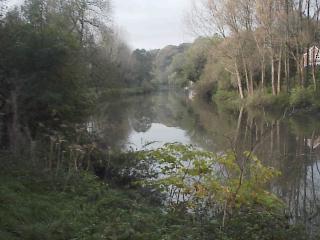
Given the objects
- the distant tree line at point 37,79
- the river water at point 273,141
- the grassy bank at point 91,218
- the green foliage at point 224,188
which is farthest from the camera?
the distant tree line at point 37,79

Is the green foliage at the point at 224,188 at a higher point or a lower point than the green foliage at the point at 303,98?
lower

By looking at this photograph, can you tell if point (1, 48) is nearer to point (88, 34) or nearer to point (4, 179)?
point (4, 179)

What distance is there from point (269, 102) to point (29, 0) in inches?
887

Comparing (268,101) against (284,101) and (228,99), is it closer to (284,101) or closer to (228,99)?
(284,101)

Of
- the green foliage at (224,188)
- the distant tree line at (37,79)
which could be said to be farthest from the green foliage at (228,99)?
the green foliage at (224,188)

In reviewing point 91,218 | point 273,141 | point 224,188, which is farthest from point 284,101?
point 91,218

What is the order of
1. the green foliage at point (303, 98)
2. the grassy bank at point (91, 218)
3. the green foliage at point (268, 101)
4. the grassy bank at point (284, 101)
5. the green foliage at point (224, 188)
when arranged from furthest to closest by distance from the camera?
the green foliage at point (268, 101) < the green foliage at point (303, 98) < the grassy bank at point (284, 101) < the green foliage at point (224, 188) < the grassy bank at point (91, 218)

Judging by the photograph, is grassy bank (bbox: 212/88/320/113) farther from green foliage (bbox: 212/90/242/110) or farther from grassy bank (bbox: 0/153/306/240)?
grassy bank (bbox: 0/153/306/240)

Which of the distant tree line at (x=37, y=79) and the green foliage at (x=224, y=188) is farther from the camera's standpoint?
the distant tree line at (x=37, y=79)

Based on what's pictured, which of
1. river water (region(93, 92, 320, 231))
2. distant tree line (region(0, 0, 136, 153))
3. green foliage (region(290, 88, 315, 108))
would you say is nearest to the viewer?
river water (region(93, 92, 320, 231))

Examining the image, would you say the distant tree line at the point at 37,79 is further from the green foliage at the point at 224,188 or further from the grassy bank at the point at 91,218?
the green foliage at the point at 224,188

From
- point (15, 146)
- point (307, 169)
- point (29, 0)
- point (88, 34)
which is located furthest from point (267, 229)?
point (88, 34)

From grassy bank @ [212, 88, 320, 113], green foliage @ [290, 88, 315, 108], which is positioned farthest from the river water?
green foliage @ [290, 88, 315, 108]

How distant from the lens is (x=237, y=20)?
3828cm
